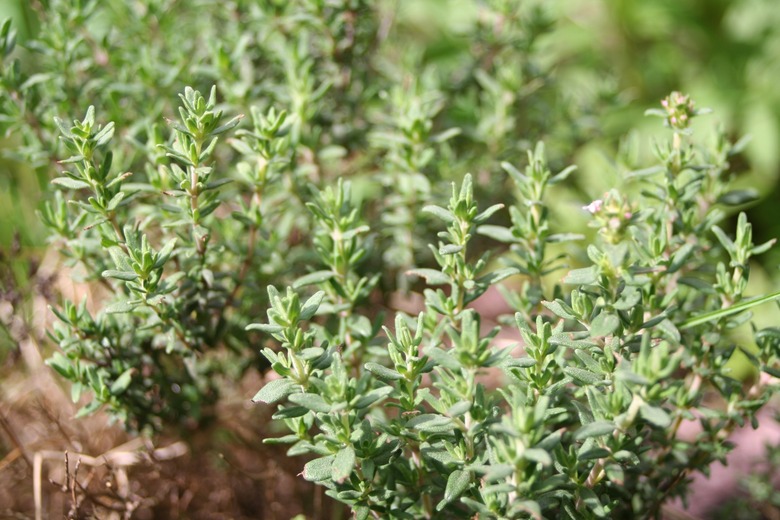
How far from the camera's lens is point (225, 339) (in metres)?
2.09

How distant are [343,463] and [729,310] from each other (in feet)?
3.05

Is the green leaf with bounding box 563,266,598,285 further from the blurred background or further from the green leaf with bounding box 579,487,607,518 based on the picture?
the blurred background

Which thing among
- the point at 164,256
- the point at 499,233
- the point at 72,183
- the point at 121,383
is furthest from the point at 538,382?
the point at 72,183

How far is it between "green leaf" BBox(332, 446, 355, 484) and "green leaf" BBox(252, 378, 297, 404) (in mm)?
161

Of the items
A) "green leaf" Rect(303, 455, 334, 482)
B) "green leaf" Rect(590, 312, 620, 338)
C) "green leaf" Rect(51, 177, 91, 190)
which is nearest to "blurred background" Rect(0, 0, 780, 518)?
"green leaf" Rect(51, 177, 91, 190)

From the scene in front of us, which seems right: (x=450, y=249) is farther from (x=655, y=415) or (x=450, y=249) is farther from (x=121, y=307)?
(x=121, y=307)

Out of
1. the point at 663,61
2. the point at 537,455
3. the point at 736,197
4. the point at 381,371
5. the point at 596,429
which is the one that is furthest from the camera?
the point at 663,61

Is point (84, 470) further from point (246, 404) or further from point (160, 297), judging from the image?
point (160, 297)

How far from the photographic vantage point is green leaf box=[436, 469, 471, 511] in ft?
4.73

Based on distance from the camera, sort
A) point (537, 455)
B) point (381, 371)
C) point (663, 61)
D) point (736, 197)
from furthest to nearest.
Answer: point (663, 61), point (736, 197), point (381, 371), point (537, 455)

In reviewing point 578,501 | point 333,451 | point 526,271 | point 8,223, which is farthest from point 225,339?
point 8,223

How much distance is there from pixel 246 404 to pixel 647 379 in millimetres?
1537

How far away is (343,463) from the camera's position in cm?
139

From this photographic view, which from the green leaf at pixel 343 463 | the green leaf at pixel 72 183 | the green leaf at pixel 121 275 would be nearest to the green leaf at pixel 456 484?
the green leaf at pixel 343 463
